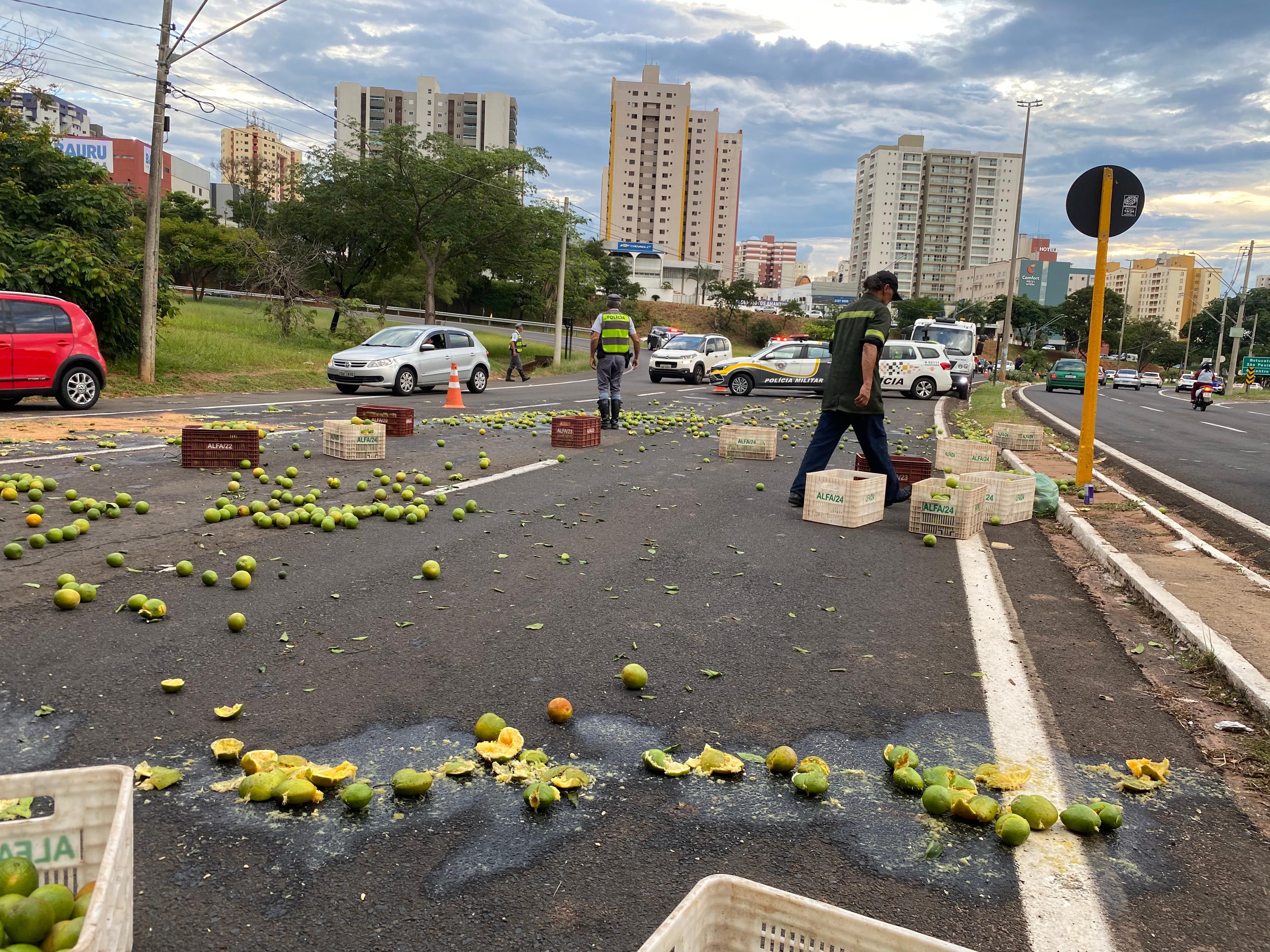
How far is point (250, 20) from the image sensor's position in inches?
682

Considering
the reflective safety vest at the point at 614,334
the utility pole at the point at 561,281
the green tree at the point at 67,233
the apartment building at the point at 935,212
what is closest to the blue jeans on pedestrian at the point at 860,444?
the reflective safety vest at the point at 614,334

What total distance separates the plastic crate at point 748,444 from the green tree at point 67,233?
1365cm

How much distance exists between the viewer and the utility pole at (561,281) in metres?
39.2

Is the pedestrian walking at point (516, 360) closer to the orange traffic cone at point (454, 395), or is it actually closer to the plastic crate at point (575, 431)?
the orange traffic cone at point (454, 395)

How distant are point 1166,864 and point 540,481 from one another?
7.65 metres

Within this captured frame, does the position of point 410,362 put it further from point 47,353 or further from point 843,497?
point 843,497

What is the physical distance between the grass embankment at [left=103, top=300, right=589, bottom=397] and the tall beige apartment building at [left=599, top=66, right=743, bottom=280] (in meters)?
141

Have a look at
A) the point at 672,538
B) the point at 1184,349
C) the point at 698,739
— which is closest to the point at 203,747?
the point at 698,739

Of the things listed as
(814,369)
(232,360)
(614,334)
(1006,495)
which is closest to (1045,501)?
(1006,495)

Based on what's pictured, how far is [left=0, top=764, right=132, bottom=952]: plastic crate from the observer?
6.73ft

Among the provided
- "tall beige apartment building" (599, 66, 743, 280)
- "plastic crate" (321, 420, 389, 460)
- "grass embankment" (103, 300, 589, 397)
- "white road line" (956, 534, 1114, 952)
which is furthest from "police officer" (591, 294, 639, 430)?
"tall beige apartment building" (599, 66, 743, 280)

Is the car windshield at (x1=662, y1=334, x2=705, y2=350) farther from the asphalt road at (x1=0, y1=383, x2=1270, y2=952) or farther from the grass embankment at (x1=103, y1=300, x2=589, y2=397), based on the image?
the asphalt road at (x1=0, y1=383, x2=1270, y2=952)

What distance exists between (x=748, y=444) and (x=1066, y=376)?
135 ft

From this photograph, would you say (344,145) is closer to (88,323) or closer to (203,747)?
(88,323)
